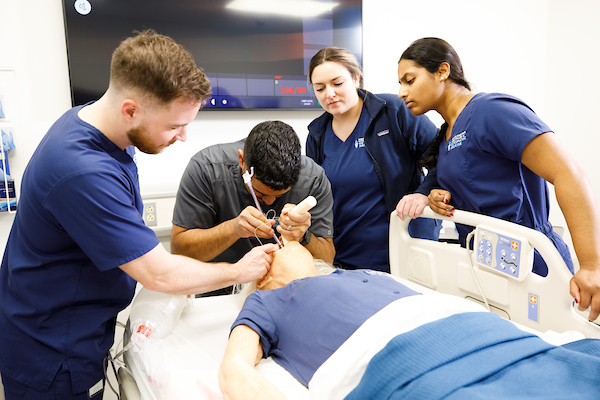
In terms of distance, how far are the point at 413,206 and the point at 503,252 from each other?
1.32ft

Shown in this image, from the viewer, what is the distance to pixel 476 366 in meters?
0.80

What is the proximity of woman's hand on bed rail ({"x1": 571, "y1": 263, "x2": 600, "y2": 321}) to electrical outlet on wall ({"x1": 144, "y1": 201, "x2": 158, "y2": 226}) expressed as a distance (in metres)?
1.95

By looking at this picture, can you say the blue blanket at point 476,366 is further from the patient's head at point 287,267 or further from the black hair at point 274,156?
the black hair at point 274,156

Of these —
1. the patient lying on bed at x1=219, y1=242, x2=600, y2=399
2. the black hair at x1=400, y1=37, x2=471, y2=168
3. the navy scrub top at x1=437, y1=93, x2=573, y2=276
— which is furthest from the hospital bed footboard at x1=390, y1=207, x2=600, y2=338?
the black hair at x1=400, y1=37, x2=471, y2=168

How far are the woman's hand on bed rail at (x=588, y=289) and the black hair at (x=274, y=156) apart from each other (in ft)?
2.83

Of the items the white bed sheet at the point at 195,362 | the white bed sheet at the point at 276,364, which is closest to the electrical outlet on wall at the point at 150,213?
the white bed sheet at the point at 195,362

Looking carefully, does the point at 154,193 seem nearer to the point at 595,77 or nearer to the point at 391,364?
the point at 391,364

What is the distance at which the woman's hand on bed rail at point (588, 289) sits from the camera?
100 centimetres

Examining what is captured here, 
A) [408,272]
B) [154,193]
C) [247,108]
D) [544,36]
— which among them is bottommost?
[408,272]

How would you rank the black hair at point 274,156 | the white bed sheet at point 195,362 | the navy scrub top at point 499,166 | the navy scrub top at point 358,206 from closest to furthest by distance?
the white bed sheet at point 195,362
the navy scrub top at point 499,166
the black hair at point 274,156
the navy scrub top at point 358,206

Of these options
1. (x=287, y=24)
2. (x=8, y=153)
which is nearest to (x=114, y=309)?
(x=8, y=153)

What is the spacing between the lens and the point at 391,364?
2.71ft

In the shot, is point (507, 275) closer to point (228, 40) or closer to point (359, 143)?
point (359, 143)

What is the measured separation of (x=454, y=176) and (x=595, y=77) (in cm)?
255
